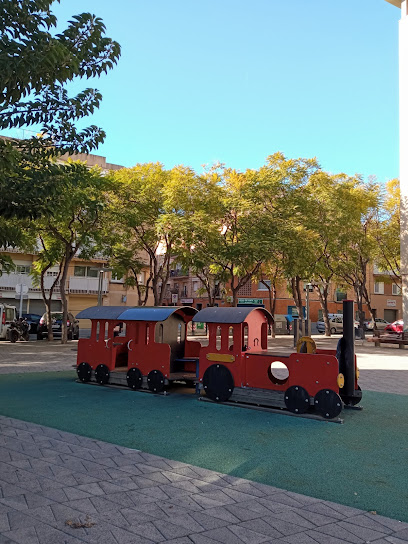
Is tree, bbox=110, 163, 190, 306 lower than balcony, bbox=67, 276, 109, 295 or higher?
higher

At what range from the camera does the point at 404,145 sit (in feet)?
94.9

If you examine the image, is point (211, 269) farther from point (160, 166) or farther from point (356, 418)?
point (356, 418)

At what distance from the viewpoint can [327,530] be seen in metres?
3.73

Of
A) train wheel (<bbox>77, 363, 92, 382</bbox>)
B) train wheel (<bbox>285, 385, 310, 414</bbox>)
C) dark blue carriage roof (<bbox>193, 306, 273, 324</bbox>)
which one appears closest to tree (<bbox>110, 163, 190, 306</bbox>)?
train wheel (<bbox>77, 363, 92, 382</bbox>)

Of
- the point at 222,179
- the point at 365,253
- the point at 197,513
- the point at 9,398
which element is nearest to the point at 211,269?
the point at 222,179

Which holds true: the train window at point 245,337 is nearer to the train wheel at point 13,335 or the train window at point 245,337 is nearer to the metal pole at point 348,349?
the metal pole at point 348,349

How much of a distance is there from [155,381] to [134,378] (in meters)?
0.62

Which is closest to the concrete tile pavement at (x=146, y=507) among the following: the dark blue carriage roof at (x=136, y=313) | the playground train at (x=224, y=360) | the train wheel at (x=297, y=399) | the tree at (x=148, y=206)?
the train wheel at (x=297, y=399)

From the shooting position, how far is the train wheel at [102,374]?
1133cm

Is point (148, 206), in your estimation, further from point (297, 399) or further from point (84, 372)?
point (297, 399)

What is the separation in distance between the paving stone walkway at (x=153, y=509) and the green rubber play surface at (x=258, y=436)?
0.39 meters

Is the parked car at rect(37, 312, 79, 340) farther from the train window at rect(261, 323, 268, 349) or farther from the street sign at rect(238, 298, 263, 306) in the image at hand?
the street sign at rect(238, 298, 263, 306)

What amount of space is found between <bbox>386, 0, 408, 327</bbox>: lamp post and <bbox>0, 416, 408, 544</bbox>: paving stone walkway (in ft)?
84.0

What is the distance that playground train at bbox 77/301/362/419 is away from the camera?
8133mm
